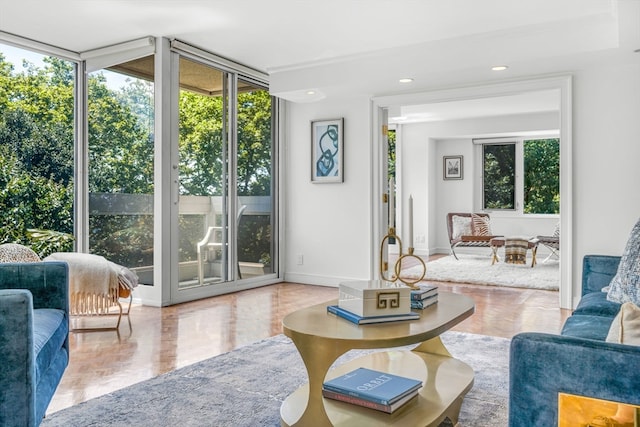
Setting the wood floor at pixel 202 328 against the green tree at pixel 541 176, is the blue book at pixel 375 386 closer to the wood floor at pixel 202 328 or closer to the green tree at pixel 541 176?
the wood floor at pixel 202 328

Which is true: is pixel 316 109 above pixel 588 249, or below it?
above

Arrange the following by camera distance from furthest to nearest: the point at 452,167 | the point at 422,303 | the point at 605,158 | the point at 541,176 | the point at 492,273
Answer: the point at 452,167 → the point at 541,176 → the point at 492,273 → the point at 605,158 → the point at 422,303

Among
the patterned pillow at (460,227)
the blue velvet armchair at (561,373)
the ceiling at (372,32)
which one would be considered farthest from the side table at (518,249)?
the blue velvet armchair at (561,373)

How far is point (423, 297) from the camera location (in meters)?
2.13

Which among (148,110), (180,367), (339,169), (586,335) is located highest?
(148,110)

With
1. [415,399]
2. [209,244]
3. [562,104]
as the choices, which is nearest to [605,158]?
[562,104]

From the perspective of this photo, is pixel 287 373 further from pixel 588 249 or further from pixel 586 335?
pixel 588 249

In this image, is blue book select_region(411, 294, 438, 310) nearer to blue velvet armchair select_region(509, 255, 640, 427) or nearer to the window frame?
blue velvet armchair select_region(509, 255, 640, 427)

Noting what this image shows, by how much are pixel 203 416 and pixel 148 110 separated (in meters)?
3.35

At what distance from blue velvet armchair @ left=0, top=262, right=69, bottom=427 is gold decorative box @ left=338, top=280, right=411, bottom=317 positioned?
3.54 ft

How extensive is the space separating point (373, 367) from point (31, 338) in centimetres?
143

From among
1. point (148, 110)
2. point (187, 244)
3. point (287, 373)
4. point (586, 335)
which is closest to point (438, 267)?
point (187, 244)

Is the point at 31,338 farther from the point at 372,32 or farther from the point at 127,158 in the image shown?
the point at 372,32

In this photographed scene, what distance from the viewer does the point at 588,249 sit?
4.43 meters
